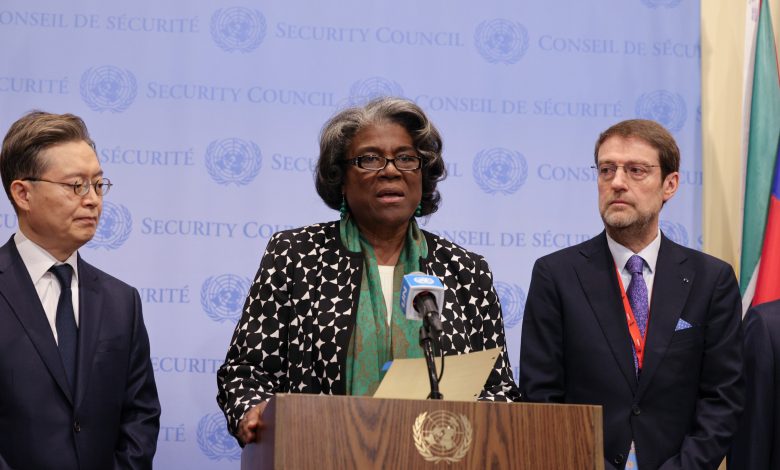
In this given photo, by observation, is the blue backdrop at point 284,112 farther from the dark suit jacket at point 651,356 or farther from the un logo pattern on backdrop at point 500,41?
the dark suit jacket at point 651,356

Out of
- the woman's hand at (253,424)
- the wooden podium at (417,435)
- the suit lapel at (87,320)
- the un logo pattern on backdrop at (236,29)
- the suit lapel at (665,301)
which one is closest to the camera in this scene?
the wooden podium at (417,435)

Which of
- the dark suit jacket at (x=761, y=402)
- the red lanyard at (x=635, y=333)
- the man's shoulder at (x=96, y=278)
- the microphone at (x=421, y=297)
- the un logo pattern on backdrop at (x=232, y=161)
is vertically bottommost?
the dark suit jacket at (x=761, y=402)

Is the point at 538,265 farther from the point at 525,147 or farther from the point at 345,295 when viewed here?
the point at 525,147

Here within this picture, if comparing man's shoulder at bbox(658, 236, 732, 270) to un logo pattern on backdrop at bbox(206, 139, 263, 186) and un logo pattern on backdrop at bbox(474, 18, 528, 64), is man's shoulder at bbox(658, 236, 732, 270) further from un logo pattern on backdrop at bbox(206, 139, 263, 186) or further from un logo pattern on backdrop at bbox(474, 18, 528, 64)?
un logo pattern on backdrop at bbox(206, 139, 263, 186)

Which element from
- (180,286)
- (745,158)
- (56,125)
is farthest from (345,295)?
(745,158)

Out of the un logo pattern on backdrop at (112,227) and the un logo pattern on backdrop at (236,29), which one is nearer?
the un logo pattern on backdrop at (112,227)

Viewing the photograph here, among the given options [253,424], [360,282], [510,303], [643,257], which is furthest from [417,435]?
[510,303]

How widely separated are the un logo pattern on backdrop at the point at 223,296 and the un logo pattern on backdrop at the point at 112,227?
410 millimetres

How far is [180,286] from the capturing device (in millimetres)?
4367

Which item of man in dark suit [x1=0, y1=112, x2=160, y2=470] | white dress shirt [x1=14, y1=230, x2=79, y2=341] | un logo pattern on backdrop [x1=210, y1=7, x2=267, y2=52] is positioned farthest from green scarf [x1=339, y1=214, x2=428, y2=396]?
un logo pattern on backdrop [x1=210, y1=7, x2=267, y2=52]

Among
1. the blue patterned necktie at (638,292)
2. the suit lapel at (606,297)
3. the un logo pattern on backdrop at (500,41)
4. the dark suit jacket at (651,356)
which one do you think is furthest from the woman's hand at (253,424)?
the un logo pattern on backdrop at (500,41)

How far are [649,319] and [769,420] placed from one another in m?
0.61

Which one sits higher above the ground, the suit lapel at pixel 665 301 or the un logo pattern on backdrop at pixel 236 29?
the un logo pattern on backdrop at pixel 236 29

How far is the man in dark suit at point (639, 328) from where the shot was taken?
3.40 m
